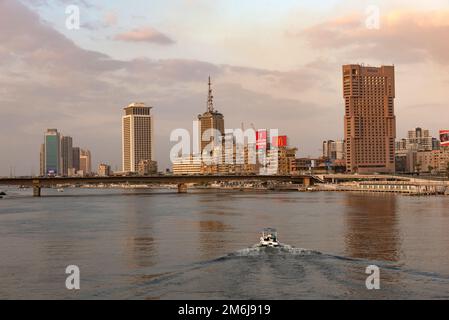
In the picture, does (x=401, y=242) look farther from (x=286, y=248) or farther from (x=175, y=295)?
(x=175, y=295)

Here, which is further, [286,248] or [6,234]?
[6,234]

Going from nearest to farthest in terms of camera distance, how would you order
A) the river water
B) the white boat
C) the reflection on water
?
1. the river water
2. the reflection on water
3. the white boat

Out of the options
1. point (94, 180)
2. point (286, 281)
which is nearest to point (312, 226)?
point (286, 281)

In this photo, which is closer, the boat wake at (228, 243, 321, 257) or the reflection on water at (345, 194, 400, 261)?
the boat wake at (228, 243, 321, 257)

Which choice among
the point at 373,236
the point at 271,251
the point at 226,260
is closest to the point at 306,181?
the point at 373,236

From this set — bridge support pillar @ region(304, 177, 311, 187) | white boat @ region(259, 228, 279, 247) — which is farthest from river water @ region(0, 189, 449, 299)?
bridge support pillar @ region(304, 177, 311, 187)

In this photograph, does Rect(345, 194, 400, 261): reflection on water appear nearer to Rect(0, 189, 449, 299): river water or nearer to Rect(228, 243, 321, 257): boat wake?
Rect(0, 189, 449, 299): river water

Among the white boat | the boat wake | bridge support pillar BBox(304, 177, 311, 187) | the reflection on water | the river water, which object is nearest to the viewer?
the river water

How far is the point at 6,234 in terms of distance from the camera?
52281 millimetres

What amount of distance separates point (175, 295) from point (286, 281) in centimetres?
566

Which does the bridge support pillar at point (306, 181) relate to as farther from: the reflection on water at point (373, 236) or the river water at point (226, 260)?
the river water at point (226, 260)

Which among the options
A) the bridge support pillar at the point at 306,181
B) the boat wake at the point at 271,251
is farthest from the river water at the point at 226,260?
the bridge support pillar at the point at 306,181

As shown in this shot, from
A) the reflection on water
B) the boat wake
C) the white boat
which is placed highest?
the white boat

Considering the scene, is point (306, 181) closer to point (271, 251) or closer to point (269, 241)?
point (269, 241)
